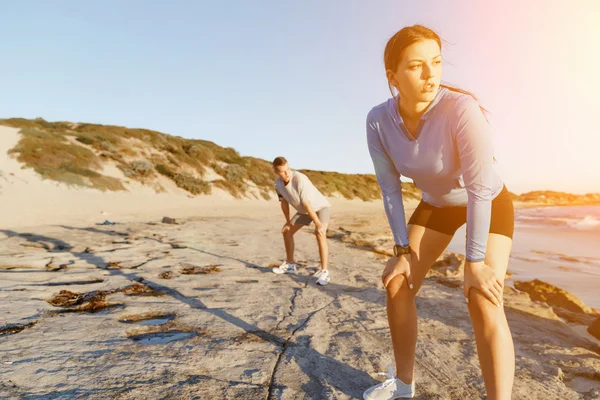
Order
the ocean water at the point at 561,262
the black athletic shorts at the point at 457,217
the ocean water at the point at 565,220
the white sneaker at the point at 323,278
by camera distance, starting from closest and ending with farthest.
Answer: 1. the black athletic shorts at the point at 457,217
2. the white sneaker at the point at 323,278
3. the ocean water at the point at 561,262
4. the ocean water at the point at 565,220

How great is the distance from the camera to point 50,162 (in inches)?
604

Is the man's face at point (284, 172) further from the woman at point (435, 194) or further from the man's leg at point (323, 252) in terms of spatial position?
the woman at point (435, 194)

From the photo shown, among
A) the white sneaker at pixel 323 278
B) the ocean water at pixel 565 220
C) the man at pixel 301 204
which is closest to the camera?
the white sneaker at pixel 323 278

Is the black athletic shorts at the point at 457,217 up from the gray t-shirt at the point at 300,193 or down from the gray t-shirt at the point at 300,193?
down

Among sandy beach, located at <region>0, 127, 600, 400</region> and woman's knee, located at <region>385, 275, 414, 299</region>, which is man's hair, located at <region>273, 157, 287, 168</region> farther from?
woman's knee, located at <region>385, 275, 414, 299</region>

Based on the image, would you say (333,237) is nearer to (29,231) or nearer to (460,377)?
(29,231)

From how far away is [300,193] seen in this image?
185 inches

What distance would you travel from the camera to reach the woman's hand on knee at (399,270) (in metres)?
1.88

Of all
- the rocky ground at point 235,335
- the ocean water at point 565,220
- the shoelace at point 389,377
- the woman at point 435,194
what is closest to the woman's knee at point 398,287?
the woman at point 435,194

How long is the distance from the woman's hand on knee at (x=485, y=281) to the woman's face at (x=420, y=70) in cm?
75

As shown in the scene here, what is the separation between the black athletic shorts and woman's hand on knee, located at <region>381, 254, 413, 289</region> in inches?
9.5

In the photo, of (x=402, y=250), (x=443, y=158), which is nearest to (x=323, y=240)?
(x=402, y=250)

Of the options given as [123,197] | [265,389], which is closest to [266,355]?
[265,389]

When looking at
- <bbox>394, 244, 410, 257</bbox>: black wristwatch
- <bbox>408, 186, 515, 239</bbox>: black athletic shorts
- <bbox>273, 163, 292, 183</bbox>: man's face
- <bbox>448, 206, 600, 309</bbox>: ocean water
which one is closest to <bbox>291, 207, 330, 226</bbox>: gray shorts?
<bbox>273, 163, 292, 183</bbox>: man's face
